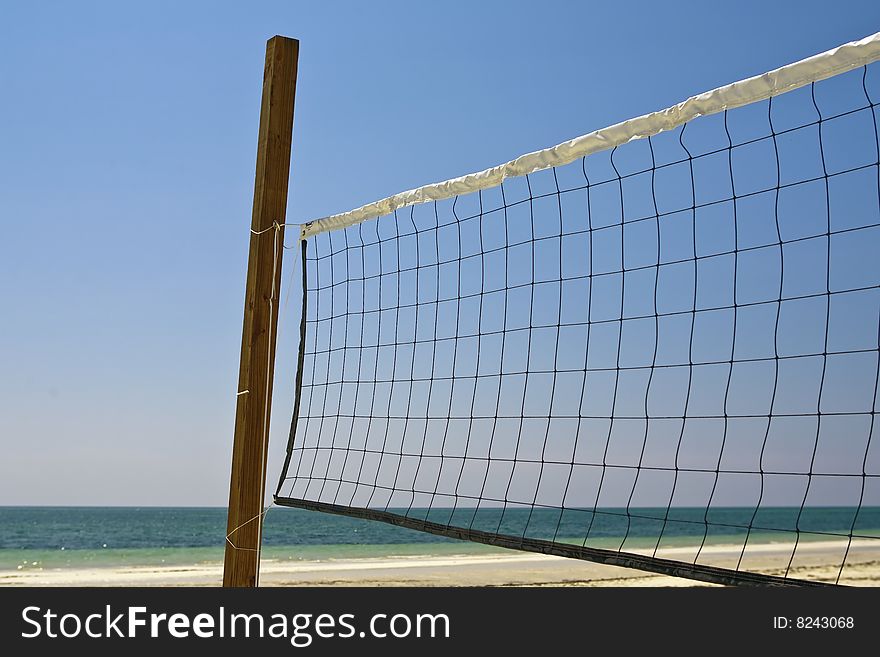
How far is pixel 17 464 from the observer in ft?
97.4

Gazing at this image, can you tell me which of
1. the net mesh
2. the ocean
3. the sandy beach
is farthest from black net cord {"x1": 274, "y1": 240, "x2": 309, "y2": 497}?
the ocean

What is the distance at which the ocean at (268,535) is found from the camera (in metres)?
19.0

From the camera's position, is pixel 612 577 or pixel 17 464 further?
pixel 17 464

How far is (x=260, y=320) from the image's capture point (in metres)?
3.60

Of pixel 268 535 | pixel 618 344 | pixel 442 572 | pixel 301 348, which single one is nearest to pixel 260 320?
pixel 301 348

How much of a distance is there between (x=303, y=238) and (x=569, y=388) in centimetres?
910

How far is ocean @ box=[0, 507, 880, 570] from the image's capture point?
19047mm

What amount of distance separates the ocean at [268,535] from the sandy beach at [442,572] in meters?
0.69

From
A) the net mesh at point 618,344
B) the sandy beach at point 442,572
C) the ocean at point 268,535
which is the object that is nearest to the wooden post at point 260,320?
the net mesh at point 618,344

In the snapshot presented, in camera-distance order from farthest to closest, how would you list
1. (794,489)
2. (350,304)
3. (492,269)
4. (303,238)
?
(492,269)
(350,304)
(303,238)
(794,489)

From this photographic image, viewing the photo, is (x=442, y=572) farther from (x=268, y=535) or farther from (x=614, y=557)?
(x=614, y=557)

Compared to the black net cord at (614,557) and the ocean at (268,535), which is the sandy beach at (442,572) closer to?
the ocean at (268,535)
